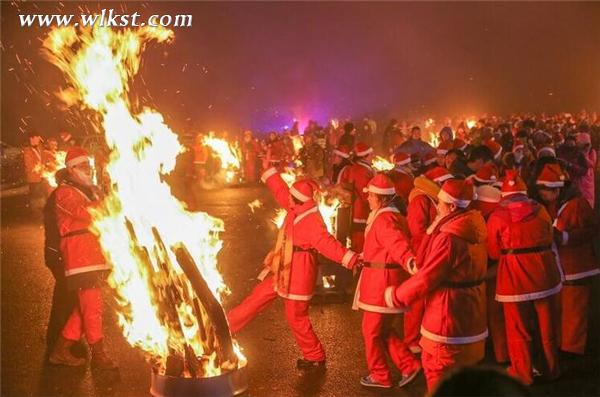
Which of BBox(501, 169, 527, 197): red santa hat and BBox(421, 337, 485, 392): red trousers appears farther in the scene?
BBox(501, 169, 527, 197): red santa hat

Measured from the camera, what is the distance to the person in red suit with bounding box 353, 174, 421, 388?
6088 mm

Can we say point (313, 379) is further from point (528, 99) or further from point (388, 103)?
point (528, 99)

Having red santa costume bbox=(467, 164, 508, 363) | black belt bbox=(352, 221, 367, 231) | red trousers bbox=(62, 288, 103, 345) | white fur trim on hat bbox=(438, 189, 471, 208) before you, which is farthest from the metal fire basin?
black belt bbox=(352, 221, 367, 231)

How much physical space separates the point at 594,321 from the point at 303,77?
112ft

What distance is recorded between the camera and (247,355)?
719 centimetres

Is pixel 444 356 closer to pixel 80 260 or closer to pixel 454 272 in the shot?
pixel 454 272

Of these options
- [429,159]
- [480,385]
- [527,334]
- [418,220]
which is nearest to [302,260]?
[418,220]

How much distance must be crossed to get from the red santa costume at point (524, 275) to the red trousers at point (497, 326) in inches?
20.9

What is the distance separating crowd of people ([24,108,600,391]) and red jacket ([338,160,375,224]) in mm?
1978

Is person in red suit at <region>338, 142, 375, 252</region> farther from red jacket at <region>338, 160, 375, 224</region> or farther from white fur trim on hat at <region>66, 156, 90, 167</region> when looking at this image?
white fur trim on hat at <region>66, 156, 90, 167</region>

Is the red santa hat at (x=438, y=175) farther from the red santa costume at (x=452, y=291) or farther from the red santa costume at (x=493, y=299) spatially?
the red santa costume at (x=452, y=291)

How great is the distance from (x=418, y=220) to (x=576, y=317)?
1915 millimetres

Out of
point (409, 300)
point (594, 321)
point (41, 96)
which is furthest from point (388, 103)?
point (409, 300)

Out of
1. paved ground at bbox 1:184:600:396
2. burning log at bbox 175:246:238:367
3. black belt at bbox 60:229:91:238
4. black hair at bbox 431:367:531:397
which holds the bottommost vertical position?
paved ground at bbox 1:184:600:396
